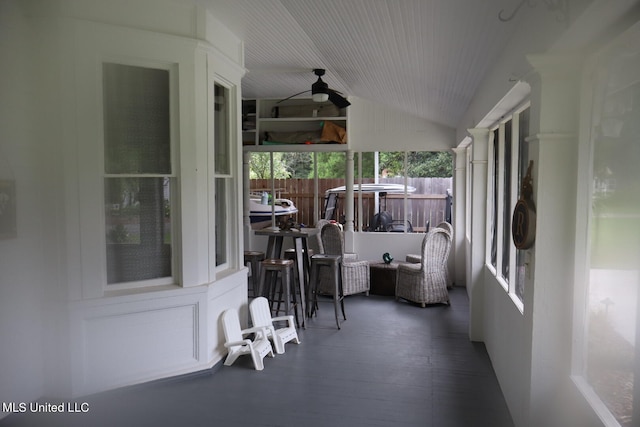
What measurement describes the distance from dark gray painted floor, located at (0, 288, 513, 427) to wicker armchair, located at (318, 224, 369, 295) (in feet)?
5.14

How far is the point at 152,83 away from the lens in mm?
3342

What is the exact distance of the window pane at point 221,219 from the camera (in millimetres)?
3939

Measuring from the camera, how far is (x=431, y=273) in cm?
577

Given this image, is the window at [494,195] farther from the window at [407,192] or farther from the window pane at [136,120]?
the window at [407,192]

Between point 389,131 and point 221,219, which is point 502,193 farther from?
A: point 389,131

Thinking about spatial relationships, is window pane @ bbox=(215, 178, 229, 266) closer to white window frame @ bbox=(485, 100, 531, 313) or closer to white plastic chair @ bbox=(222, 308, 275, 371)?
white plastic chair @ bbox=(222, 308, 275, 371)

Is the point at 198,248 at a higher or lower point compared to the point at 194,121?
lower

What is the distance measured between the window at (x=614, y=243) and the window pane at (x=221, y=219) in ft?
9.15

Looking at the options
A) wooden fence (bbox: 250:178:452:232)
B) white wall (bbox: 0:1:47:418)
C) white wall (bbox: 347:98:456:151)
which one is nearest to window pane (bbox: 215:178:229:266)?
white wall (bbox: 0:1:47:418)

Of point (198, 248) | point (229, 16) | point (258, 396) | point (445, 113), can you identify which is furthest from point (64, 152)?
point (445, 113)

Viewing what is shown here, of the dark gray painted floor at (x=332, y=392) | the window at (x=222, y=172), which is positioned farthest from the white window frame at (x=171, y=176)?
the dark gray painted floor at (x=332, y=392)

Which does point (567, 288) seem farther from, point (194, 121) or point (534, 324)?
point (194, 121)

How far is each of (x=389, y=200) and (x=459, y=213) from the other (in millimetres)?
1139

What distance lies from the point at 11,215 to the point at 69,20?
129cm
